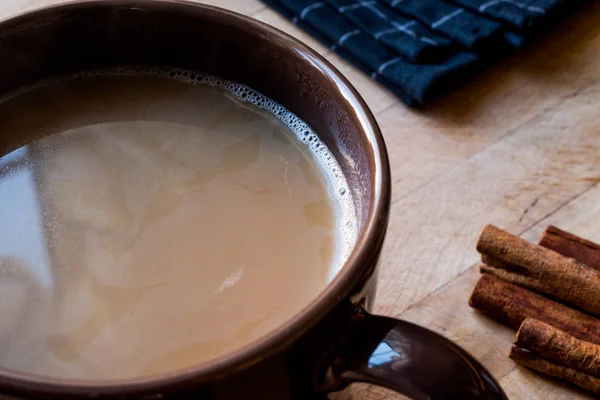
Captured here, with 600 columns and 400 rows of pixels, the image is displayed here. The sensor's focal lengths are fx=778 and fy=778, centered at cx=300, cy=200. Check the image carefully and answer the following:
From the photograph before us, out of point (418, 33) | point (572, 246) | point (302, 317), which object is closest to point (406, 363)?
point (302, 317)

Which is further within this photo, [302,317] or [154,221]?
[154,221]

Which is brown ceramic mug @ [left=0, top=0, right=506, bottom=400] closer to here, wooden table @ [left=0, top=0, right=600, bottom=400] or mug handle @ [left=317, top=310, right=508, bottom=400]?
mug handle @ [left=317, top=310, right=508, bottom=400]

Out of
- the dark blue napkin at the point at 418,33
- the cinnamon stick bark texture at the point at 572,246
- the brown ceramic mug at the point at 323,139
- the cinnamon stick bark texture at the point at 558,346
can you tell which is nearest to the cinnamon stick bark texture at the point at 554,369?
the cinnamon stick bark texture at the point at 558,346

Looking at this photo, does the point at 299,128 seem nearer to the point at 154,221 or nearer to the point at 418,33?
the point at 154,221

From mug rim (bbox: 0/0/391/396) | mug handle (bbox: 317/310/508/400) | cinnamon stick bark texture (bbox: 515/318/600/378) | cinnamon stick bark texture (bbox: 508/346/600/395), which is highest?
mug rim (bbox: 0/0/391/396)

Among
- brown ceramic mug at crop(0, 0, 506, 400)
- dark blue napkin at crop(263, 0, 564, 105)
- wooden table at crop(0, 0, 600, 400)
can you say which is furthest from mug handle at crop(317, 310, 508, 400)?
dark blue napkin at crop(263, 0, 564, 105)

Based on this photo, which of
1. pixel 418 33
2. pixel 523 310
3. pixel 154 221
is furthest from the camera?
pixel 418 33
